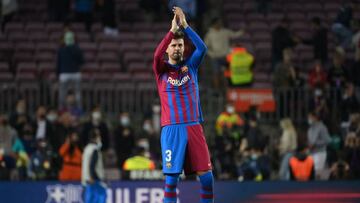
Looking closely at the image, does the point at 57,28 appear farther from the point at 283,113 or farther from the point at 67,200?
the point at 67,200

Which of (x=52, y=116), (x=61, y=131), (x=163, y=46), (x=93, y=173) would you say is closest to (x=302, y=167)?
(x=93, y=173)

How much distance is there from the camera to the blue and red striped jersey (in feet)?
56.4

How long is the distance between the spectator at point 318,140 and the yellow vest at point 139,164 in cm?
366

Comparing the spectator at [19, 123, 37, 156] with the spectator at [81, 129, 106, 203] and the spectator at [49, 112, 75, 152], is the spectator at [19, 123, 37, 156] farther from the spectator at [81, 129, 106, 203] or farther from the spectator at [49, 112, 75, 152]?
the spectator at [81, 129, 106, 203]

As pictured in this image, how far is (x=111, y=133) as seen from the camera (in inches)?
1124

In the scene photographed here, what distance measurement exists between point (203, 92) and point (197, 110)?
462 inches

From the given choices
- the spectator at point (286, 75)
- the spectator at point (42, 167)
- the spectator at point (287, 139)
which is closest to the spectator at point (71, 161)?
the spectator at point (42, 167)

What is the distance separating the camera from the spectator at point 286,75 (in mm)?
28688

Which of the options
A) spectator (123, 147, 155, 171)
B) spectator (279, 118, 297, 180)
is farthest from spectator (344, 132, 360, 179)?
spectator (123, 147, 155, 171)

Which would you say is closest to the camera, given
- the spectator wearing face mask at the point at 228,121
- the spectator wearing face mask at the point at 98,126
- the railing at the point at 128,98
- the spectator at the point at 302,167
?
the spectator at the point at 302,167

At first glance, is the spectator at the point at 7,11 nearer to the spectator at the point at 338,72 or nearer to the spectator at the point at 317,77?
the spectator at the point at 317,77

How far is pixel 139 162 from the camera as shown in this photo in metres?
25.4

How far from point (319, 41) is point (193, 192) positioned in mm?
8231

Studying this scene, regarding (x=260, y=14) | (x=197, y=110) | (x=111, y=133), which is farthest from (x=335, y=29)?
(x=197, y=110)
